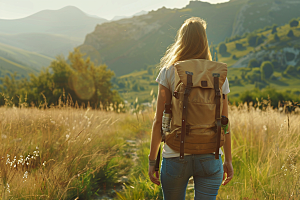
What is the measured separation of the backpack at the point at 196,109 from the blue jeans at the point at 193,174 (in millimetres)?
63

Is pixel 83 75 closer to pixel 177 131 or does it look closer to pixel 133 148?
pixel 133 148

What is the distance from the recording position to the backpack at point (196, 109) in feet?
4.48

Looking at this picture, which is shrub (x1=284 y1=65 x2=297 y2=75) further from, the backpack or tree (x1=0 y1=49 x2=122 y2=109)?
the backpack

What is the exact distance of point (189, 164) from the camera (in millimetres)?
1435

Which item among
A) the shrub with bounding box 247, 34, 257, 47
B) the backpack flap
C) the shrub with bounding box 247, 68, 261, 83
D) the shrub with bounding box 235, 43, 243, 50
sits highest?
the shrub with bounding box 247, 34, 257, 47

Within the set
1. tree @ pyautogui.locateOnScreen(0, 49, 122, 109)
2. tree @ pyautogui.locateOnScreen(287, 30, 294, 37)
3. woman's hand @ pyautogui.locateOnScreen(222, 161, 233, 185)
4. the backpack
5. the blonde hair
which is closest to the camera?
the backpack

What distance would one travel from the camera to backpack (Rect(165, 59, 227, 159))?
1.36 m

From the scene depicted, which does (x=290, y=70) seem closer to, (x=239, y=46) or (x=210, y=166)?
(x=239, y=46)

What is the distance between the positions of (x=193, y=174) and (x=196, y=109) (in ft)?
1.55

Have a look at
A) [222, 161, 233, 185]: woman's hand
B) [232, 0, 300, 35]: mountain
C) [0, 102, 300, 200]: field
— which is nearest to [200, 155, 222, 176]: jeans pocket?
[222, 161, 233, 185]: woman's hand

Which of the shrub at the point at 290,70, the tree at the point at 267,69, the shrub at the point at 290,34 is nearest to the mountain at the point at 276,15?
the shrub at the point at 290,34

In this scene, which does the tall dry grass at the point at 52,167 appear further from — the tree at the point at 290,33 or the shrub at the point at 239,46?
the shrub at the point at 239,46

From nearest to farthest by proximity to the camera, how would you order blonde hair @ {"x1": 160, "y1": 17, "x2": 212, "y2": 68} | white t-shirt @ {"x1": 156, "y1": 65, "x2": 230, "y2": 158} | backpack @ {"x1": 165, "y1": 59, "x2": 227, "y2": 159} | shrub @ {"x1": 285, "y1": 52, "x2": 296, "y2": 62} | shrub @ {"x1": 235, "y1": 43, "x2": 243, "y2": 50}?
backpack @ {"x1": 165, "y1": 59, "x2": 227, "y2": 159}
white t-shirt @ {"x1": 156, "y1": 65, "x2": 230, "y2": 158}
blonde hair @ {"x1": 160, "y1": 17, "x2": 212, "y2": 68}
shrub @ {"x1": 285, "y1": 52, "x2": 296, "y2": 62}
shrub @ {"x1": 235, "y1": 43, "x2": 243, "y2": 50}

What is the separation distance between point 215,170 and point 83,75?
3387cm
